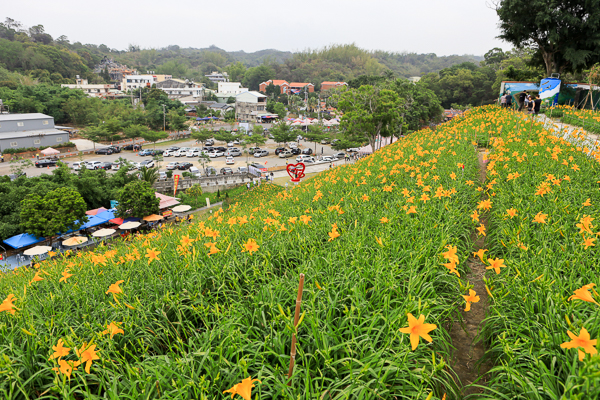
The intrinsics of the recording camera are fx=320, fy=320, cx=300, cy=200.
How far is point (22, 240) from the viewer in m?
11.2

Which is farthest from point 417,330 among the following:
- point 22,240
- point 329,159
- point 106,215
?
point 329,159

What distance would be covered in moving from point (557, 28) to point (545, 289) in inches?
660

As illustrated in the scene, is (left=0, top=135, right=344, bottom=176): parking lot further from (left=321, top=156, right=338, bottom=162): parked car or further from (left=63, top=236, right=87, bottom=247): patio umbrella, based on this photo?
(left=63, top=236, right=87, bottom=247): patio umbrella

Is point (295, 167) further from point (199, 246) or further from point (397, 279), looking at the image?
point (397, 279)

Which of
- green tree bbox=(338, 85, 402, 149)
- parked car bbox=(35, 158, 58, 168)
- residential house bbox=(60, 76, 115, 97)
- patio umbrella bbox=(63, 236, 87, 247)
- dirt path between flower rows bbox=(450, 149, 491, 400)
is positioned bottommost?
parked car bbox=(35, 158, 58, 168)

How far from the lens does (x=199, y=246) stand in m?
2.78

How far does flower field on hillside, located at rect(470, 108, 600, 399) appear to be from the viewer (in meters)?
1.27

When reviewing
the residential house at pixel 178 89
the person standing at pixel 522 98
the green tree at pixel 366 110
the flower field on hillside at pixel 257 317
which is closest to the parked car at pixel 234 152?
the green tree at pixel 366 110

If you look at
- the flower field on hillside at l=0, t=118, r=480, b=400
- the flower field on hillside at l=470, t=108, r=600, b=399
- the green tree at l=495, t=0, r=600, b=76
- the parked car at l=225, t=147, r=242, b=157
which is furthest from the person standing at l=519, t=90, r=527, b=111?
the parked car at l=225, t=147, r=242, b=157

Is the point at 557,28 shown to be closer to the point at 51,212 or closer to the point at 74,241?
the point at 74,241

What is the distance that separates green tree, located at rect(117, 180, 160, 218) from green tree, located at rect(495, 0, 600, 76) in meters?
17.1

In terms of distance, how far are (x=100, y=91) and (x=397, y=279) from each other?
72.4 meters

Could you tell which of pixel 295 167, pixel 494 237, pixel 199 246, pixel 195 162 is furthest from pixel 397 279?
pixel 195 162

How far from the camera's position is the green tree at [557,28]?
42.1ft
